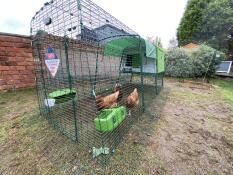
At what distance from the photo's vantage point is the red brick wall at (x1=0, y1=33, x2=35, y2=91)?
3.33m

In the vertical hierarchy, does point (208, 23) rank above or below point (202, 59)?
above

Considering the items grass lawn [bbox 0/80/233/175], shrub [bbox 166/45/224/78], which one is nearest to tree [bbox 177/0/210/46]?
shrub [bbox 166/45/224/78]

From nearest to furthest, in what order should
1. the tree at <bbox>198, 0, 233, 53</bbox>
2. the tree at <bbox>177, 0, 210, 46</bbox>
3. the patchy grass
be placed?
the patchy grass
the tree at <bbox>198, 0, 233, 53</bbox>
the tree at <bbox>177, 0, 210, 46</bbox>

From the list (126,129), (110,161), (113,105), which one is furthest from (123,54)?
(110,161)

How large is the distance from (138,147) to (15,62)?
3.62m

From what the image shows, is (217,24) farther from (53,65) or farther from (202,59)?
(53,65)

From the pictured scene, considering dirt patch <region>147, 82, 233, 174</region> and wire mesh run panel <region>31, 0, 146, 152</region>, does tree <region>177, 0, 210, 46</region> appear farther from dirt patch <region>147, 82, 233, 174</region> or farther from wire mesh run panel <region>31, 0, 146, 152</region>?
wire mesh run panel <region>31, 0, 146, 152</region>

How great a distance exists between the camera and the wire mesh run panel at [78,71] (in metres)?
1.40

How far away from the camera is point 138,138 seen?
1945 mm

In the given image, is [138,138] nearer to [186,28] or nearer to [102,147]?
[102,147]

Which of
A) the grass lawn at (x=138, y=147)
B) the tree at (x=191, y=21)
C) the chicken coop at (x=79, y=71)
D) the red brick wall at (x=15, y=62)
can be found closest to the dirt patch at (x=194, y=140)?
the grass lawn at (x=138, y=147)

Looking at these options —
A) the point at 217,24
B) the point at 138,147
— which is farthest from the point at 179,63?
the point at 217,24

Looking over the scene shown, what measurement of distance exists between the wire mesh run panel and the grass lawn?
21 centimetres

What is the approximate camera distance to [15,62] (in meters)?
3.53
